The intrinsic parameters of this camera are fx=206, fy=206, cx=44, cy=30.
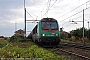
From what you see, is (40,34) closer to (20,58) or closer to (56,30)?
(56,30)

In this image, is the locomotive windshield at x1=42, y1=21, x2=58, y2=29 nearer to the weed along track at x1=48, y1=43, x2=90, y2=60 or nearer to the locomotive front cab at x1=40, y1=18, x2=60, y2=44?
the locomotive front cab at x1=40, y1=18, x2=60, y2=44

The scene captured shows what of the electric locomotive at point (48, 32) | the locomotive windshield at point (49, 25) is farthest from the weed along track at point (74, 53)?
the locomotive windshield at point (49, 25)

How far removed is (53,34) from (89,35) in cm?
3742

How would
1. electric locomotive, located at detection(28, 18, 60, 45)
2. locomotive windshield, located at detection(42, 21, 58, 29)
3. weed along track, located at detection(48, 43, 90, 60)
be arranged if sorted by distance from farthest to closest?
1. locomotive windshield, located at detection(42, 21, 58, 29)
2. electric locomotive, located at detection(28, 18, 60, 45)
3. weed along track, located at detection(48, 43, 90, 60)

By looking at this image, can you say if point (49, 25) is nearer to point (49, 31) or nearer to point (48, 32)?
point (49, 31)

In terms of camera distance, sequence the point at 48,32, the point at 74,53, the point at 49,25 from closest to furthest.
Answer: the point at 74,53
the point at 48,32
the point at 49,25

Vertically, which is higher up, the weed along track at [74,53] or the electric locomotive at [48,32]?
the electric locomotive at [48,32]

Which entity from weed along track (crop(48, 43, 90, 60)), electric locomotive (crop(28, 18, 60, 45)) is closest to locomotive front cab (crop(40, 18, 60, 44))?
electric locomotive (crop(28, 18, 60, 45))

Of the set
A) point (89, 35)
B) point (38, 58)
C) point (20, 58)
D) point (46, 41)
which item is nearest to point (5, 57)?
point (20, 58)

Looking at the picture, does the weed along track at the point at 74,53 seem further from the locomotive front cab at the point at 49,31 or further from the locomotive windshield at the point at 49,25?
the locomotive windshield at the point at 49,25

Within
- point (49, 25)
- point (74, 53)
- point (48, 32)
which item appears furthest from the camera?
point (49, 25)

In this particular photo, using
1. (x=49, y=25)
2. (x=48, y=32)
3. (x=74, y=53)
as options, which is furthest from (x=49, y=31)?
(x=74, y=53)

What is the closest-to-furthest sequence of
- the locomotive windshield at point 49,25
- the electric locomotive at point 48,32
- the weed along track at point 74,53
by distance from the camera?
the weed along track at point 74,53, the electric locomotive at point 48,32, the locomotive windshield at point 49,25

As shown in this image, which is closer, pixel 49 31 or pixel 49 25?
pixel 49 31
